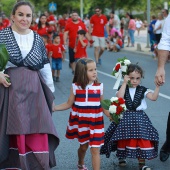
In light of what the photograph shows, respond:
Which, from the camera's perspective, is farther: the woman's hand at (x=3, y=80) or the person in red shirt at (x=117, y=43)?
the person in red shirt at (x=117, y=43)

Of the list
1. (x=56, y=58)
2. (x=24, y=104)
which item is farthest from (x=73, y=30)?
(x=24, y=104)

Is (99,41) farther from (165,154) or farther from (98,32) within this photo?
(165,154)

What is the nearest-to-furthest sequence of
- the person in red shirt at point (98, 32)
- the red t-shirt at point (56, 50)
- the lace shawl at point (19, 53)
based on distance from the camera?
1. the lace shawl at point (19, 53)
2. the red t-shirt at point (56, 50)
3. the person in red shirt at point (98, 32)

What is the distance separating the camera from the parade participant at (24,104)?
16.4ft

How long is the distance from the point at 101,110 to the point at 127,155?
2.12ft

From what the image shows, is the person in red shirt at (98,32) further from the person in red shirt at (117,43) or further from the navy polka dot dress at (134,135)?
the navy polka dot dress at (134,135)

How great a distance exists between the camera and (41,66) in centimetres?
529

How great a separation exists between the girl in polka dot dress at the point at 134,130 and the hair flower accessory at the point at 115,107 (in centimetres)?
33

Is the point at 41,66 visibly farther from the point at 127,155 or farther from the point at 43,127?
the point at 127,155

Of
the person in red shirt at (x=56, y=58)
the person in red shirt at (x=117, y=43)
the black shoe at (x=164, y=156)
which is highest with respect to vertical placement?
the person in red shirt at (x=56, y=58)

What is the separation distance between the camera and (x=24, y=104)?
5.01m

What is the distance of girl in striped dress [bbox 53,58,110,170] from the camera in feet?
18.1

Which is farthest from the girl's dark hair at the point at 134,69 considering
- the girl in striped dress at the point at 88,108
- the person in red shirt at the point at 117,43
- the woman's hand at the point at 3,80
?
the person in red shirt at the point at 117,43

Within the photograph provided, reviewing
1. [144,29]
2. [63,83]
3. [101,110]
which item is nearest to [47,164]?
[101,110]
